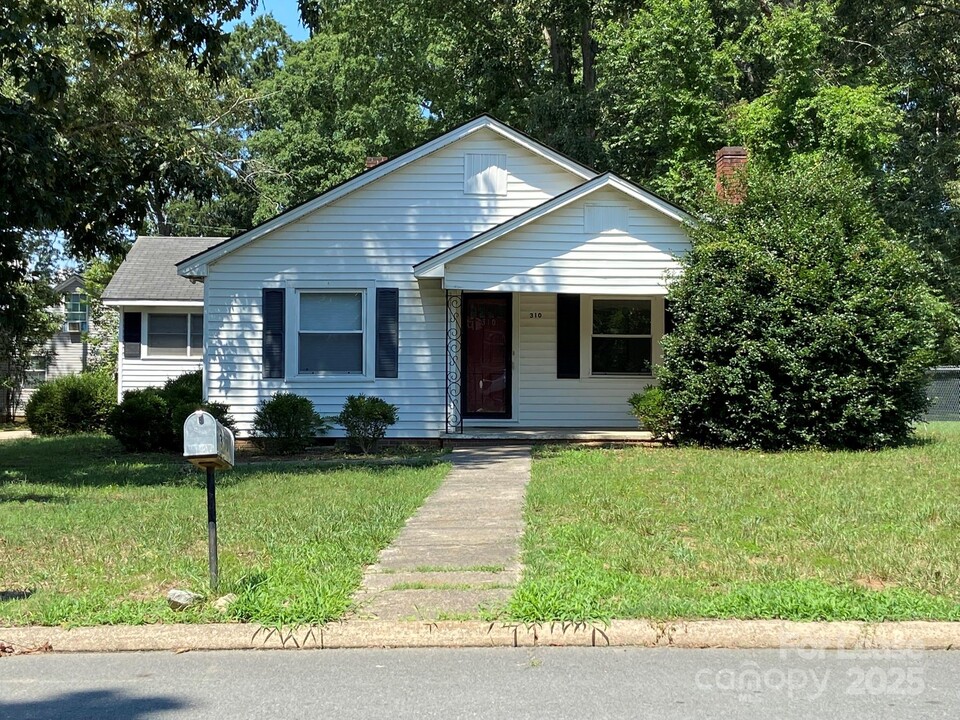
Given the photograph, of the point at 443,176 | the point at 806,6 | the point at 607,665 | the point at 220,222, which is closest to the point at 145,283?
the point at 443,176

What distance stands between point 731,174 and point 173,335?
48.7 ft

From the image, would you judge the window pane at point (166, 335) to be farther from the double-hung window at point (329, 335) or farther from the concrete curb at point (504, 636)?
the concrete curb at point (504, 636)

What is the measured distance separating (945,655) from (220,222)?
46212 millimetres

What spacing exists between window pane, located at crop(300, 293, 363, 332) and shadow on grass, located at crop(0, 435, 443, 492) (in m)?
2.84

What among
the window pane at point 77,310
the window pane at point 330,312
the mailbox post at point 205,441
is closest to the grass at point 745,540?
the mailbox post at point 205,441

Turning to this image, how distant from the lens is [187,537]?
26.2 ft

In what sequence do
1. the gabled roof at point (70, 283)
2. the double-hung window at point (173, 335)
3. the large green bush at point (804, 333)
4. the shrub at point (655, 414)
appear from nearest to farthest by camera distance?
1. the large green bush at point (804, 333)
2. the shrub at point (655, 414)
3. the double-hung window at point (173, 335)
4. the gabled roof at point (70, 283)

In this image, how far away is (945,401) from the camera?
23.4 meters

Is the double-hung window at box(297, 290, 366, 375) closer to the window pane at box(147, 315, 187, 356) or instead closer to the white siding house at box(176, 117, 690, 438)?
the white siding house at box(176, 117, 690, 438)

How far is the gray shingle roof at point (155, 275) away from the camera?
77.6ft

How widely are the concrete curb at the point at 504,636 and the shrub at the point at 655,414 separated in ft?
28.5

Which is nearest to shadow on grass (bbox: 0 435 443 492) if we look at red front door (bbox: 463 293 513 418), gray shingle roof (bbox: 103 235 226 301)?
red front door (bbox: 463 293 513 418)

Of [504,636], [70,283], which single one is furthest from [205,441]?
[70,283]

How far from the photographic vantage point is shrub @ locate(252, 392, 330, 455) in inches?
572
